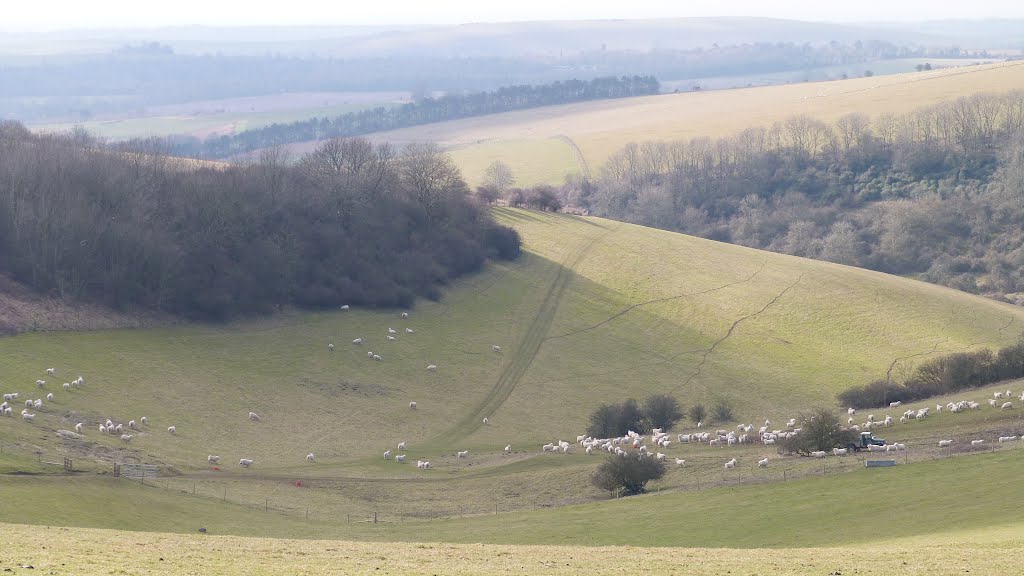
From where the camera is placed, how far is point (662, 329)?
93562 millimetres

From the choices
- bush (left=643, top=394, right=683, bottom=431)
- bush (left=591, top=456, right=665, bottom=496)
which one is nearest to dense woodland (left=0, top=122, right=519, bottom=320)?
bush (left=643, top=394, right=683, bottom=431)

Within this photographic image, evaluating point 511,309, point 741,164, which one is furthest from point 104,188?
point 741,164

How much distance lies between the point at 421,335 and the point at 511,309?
38.1 ft

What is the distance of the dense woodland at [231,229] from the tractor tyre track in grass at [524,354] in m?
7.65

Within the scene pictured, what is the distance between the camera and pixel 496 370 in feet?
275

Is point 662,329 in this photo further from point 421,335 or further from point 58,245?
point 58,245

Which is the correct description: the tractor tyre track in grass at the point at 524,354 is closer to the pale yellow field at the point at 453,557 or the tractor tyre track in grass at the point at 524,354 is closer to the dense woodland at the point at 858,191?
the dense woodland at the point at 858,191

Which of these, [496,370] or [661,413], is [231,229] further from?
[661,413]

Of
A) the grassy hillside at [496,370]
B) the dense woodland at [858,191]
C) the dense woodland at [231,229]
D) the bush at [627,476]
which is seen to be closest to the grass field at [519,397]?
the grassy hillside at [496,370]

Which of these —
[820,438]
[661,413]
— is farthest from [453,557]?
[661,413]

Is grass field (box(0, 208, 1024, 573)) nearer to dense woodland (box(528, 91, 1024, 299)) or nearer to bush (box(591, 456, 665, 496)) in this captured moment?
bush (box(591, 456, 665, 496))

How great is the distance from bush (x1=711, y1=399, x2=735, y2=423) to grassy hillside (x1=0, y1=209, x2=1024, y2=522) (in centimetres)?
163

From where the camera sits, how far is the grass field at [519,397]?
148 feet

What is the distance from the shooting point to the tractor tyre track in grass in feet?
240
